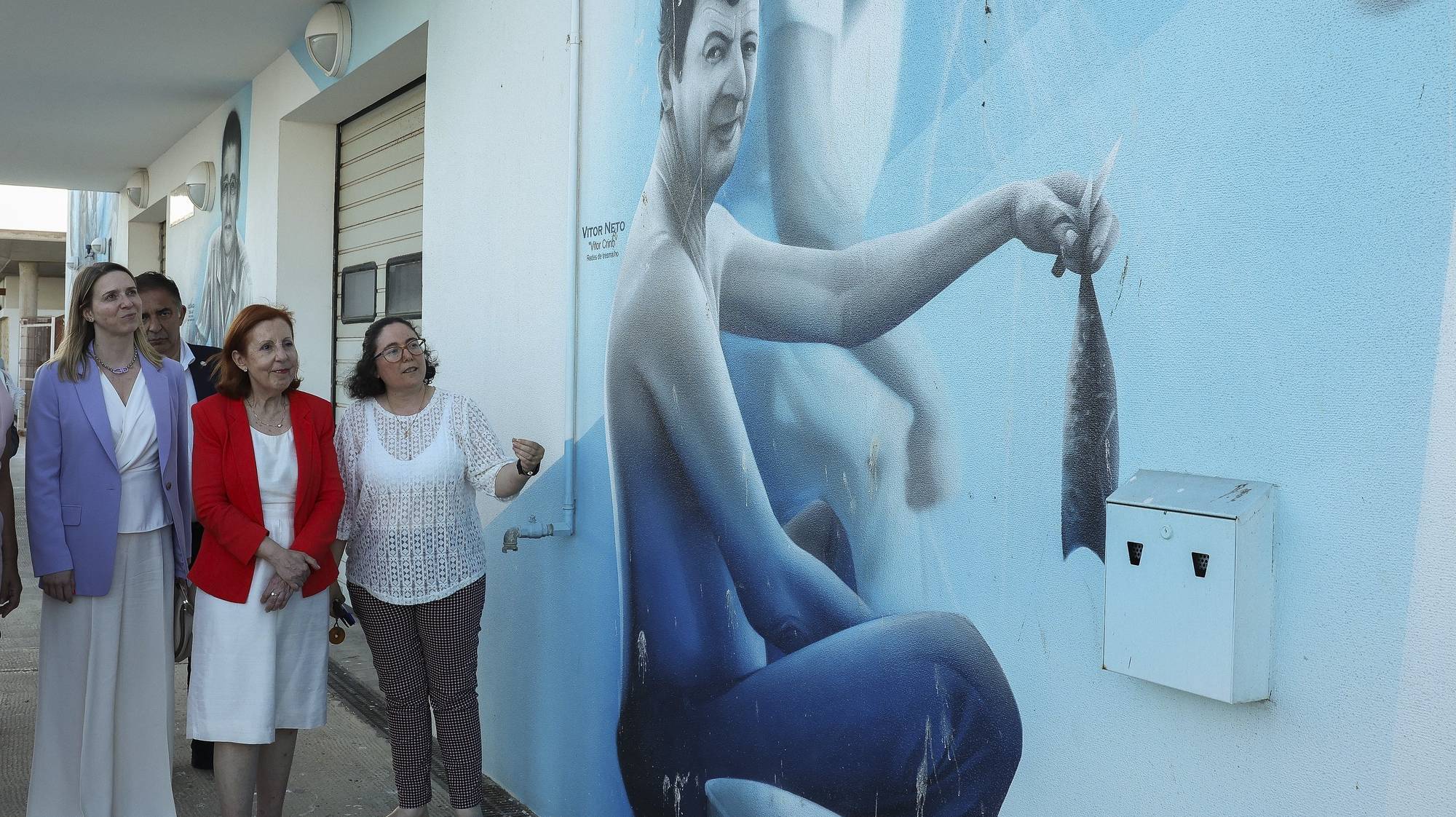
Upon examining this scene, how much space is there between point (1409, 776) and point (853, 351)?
1.39 meters

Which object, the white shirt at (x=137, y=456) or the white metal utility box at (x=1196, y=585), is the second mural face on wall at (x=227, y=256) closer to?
the white shirt at (x=137, y=456)

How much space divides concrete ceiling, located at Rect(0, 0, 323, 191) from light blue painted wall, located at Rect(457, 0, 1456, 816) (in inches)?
199

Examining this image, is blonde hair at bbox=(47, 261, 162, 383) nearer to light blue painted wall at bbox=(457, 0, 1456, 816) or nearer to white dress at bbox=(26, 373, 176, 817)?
white dress at bbox=(26, 373, 176, 817)

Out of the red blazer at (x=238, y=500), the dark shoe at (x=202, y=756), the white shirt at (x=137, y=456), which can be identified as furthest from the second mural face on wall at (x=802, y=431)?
the dark shoe at (x=202, y=756)

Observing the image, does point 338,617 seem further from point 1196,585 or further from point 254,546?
point 1196,585

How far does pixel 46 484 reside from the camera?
344 centimetres

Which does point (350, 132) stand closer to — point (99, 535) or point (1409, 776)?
point (99, 535)

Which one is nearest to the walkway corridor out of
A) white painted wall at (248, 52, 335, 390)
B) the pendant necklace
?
the pendant necklace

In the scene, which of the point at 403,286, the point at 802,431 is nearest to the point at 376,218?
the point at 403,286

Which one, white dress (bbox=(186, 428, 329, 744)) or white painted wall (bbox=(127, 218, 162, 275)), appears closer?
white dress (bbox=(186, 428, 329, 744))

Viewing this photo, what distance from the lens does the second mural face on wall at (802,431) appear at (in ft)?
7.91

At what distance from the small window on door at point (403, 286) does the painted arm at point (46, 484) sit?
2.43 metres

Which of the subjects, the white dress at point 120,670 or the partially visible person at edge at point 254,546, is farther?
the white dress at point 120,670

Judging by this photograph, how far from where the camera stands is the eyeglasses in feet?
11.6
